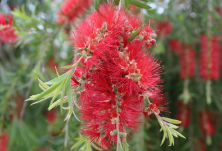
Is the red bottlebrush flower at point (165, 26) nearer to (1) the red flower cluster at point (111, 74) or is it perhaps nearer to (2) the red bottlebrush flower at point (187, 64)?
(2) the red bottlebrush flower at point (187, 64)

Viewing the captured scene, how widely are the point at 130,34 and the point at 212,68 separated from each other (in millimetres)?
1035

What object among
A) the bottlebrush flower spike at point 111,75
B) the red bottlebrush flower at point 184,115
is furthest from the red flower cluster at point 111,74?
the red bottlebrush flower at point 184,115

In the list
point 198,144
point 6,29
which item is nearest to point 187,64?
point 198,144

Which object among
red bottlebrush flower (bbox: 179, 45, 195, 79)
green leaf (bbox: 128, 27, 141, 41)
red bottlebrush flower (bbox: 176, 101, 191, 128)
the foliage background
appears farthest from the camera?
red bottlebrush flower (bbox: 176, 101, 191, 128)

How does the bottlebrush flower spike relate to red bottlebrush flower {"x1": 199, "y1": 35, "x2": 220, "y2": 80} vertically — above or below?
below

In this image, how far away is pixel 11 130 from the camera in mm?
1828

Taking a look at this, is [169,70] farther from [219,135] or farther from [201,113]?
[219,135]

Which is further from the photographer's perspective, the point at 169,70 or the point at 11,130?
the point at 169,70

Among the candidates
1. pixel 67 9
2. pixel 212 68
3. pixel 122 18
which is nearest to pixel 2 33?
pixel 67 9

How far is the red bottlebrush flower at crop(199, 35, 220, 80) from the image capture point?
1454 mm

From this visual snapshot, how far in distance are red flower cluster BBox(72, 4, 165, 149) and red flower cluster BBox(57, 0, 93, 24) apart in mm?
858

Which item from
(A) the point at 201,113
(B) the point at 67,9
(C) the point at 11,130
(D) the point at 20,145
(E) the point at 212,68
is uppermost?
(B) the point at 67,9

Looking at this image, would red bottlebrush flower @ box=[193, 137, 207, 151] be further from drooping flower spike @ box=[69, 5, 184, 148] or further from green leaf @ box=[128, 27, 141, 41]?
green leaf @ box=[128, 27, 141, 41]

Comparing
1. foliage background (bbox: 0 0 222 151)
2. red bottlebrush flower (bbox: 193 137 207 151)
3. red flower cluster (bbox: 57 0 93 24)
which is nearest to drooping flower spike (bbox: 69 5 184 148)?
foliage background (bbox: 0 0 222 151)
